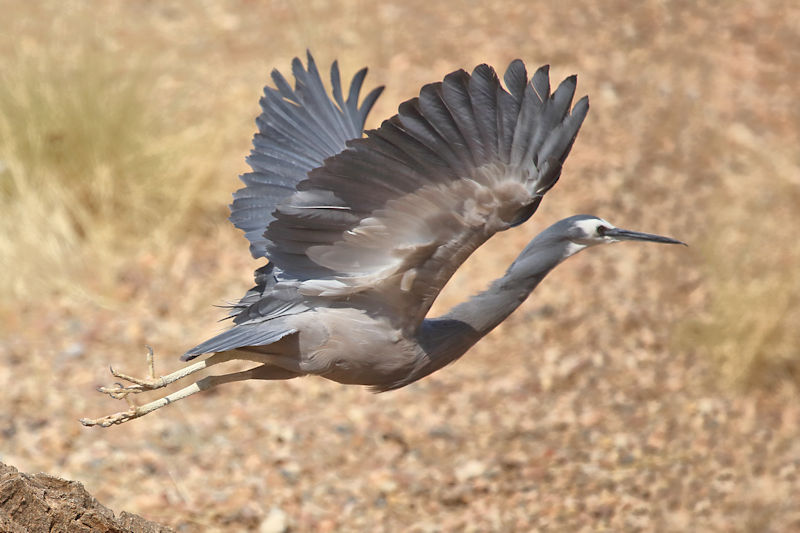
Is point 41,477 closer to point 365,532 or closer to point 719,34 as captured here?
point 365,532

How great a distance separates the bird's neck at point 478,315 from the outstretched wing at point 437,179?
1.12 ft

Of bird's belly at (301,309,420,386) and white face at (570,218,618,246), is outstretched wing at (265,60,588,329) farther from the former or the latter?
white face at (570,218,618,246)

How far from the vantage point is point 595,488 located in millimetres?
5641

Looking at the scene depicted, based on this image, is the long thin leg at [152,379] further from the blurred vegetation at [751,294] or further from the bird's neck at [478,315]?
the blurred vegetation at [751,294]

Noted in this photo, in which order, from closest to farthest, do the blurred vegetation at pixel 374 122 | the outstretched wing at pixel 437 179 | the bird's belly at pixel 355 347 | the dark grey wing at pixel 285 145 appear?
the outstretched wing at pixel 437 179 → the bird's belly at pixel 355 347 → the dark grey wing at pixel 285 145 → the blurred vegetation at pixel 374 122

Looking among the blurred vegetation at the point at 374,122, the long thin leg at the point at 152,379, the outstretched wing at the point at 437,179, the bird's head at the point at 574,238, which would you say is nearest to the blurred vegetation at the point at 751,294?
the blurred vegetation at the point at 374,122

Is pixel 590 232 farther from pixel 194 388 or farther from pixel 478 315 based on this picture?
pixel 194 388

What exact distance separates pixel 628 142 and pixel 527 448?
3423 millimetres

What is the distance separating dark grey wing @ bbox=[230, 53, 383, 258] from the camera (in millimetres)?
4410

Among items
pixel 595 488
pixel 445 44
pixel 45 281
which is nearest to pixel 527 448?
pixel 595 488

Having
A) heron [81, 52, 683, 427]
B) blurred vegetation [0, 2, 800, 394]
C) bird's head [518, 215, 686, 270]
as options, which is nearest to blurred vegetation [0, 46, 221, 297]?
blurred vegetation [0, 2, 800, 394]

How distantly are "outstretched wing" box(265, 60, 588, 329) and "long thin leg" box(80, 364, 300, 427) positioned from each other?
0.57m

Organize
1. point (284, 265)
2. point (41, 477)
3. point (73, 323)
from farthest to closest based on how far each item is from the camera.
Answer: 1. point (73, 323)
2. point (284, 265)
3. point (41, 477)

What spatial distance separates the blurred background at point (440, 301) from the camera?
5.47 m
